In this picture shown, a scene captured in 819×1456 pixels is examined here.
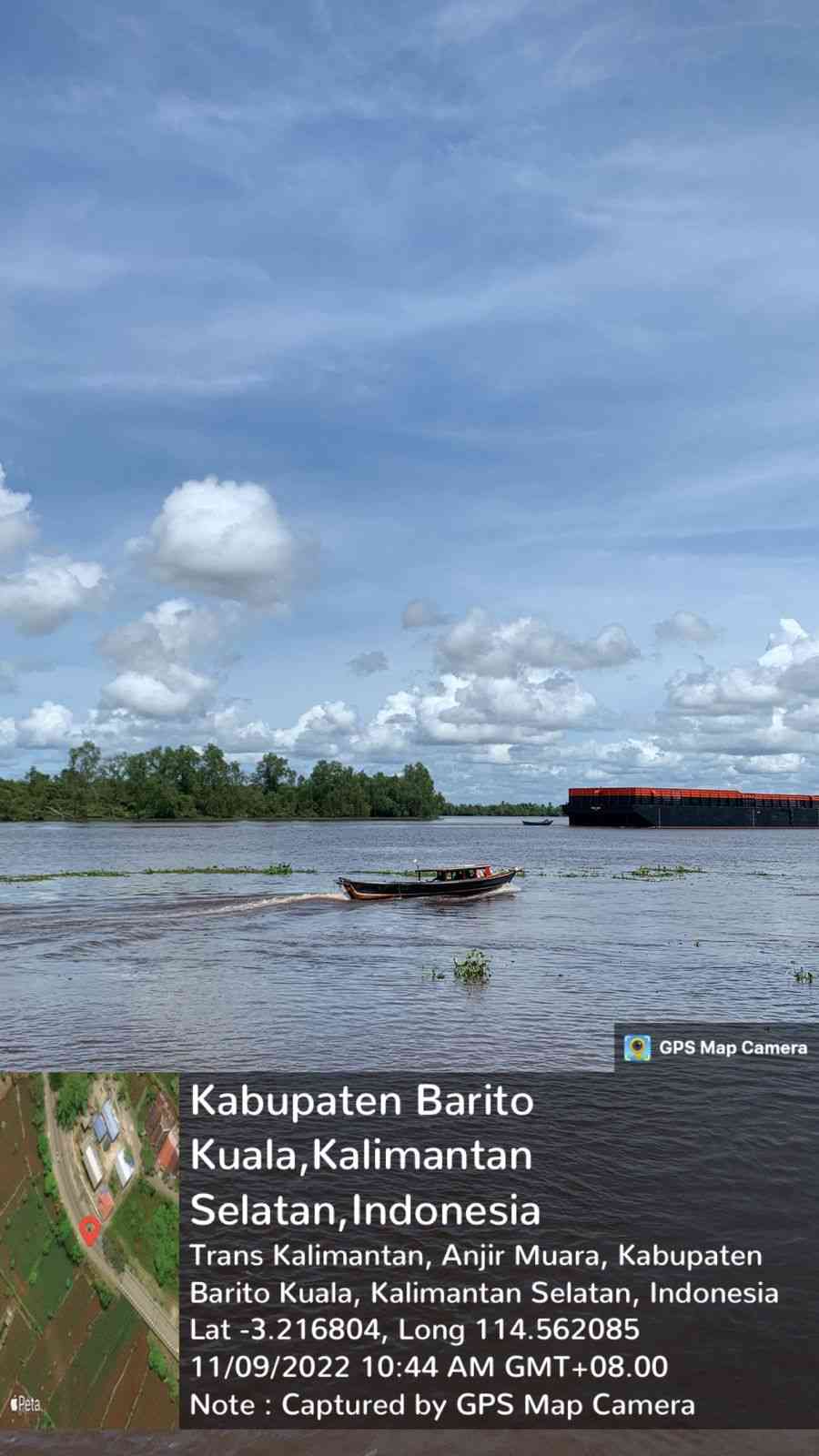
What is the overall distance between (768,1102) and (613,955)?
789 inches

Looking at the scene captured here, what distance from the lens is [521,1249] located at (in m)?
12.4

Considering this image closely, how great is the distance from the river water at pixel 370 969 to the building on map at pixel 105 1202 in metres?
14.1

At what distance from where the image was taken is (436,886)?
213ft

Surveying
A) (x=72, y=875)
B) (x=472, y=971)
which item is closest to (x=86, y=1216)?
(x=472, y=971)

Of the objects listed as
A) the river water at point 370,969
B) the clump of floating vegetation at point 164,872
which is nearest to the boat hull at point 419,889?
the river water at point 370,969

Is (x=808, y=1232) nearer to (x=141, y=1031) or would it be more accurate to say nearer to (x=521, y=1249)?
(x=521, y=1249)

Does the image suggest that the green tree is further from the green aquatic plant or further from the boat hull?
the boat hull

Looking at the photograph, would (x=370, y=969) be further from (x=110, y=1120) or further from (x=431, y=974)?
(x=110, y=1120)

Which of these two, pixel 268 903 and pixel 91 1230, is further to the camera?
pixel 268 903

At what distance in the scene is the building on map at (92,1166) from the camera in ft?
25.8

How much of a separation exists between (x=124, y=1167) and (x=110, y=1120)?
1.15ft

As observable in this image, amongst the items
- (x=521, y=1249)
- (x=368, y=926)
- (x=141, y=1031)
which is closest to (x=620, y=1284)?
(x=521, y=1249)

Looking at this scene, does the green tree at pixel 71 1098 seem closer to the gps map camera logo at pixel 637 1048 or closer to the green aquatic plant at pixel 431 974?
the gps map camera logo at pixel 637 1048

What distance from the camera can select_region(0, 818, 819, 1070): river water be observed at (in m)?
24.1
